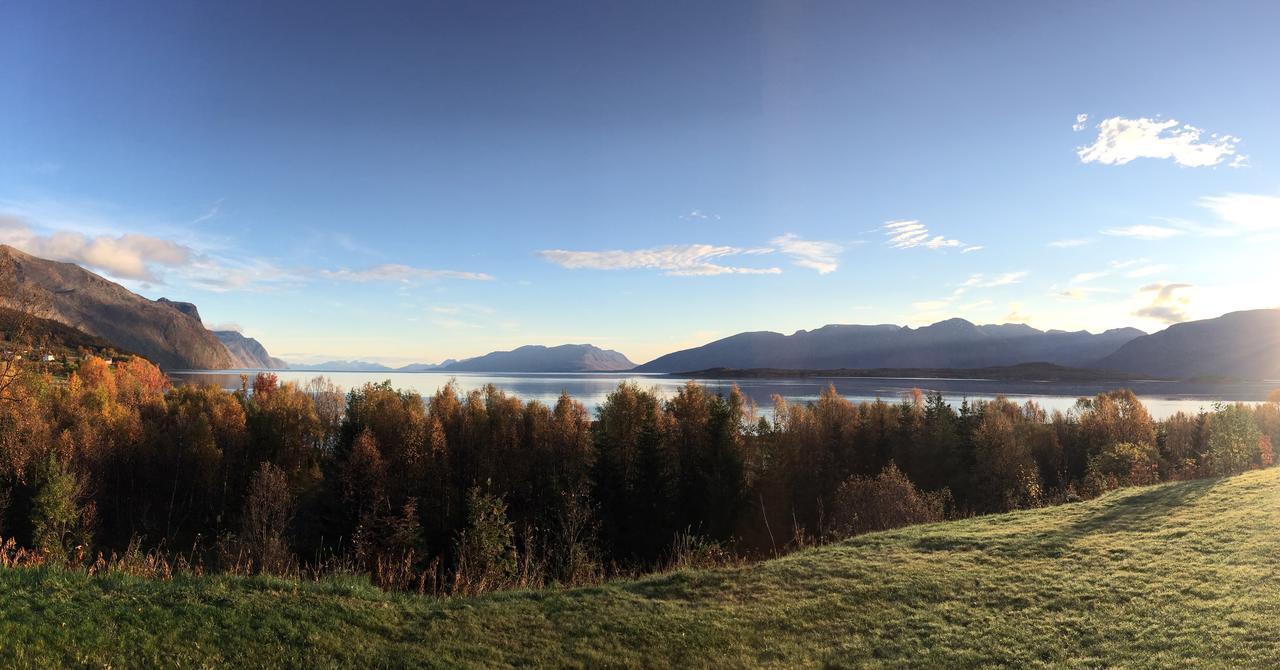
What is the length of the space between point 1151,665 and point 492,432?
167 ft

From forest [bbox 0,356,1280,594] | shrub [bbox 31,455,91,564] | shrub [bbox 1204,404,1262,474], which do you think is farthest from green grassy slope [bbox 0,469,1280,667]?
shrub [bbox 31,455,91,564]

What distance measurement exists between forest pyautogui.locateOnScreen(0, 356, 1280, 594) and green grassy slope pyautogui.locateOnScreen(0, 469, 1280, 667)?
21684 millimetres

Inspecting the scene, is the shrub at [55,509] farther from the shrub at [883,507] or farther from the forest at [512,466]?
the shrub at [883,507]

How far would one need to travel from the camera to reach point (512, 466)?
2021 inches

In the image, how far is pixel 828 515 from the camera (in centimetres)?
4947

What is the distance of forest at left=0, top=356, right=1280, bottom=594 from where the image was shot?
129ft

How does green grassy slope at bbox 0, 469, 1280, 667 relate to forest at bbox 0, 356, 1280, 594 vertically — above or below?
above

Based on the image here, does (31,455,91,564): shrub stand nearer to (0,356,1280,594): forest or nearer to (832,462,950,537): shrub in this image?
(0,356,1280,594): forest

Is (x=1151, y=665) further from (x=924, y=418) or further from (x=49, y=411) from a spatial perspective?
(x=49, y=411)

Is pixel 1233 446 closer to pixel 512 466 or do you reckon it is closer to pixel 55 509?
pixel 512 466

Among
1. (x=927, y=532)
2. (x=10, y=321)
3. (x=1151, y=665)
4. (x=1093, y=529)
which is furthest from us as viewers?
(x=10, y=321)

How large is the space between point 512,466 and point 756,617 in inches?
1723

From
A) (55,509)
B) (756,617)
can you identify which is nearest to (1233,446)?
(756,617)

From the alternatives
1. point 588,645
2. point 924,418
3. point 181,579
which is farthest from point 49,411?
point 924,418
